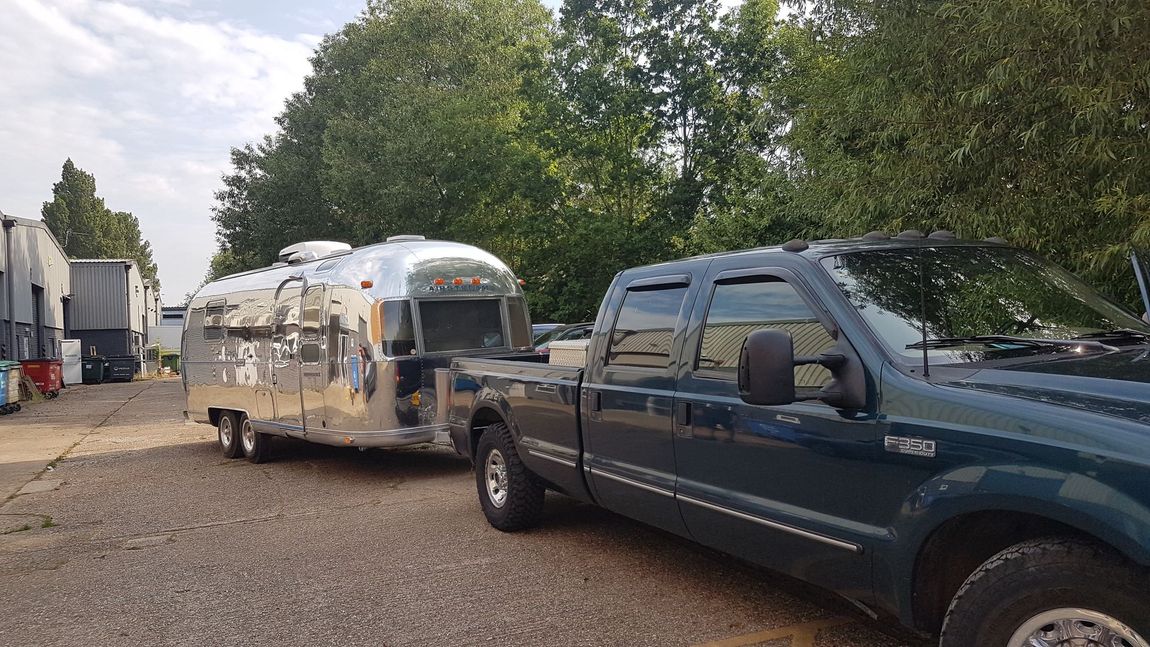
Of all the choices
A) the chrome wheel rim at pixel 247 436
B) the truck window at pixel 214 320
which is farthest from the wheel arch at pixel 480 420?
the truck window at pixel 214 320

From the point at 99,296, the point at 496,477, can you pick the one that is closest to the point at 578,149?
the point at 496,477

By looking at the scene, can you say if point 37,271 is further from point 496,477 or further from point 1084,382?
point 1084,382

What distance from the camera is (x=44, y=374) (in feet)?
87.6

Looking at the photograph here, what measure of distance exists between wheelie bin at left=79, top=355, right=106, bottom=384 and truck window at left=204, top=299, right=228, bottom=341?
29.5 metres

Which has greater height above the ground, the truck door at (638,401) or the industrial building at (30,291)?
the industrial building at (30,291)

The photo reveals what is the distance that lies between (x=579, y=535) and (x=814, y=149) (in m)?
6.42

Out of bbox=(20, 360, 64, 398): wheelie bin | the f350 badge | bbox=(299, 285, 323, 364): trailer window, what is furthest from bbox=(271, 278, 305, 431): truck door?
bbox=(20, 360, 64, 398): wheelie bin

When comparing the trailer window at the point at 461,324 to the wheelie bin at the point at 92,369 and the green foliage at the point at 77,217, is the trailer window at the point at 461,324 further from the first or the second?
the green foliage at the point at 77,217

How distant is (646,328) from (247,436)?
866 centimetres

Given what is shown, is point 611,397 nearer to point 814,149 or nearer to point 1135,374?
point 1135,374

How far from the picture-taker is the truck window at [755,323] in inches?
150

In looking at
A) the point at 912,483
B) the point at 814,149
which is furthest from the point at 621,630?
the point at 814,149

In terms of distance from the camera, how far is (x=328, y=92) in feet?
120

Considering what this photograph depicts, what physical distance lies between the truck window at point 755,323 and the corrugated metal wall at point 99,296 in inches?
1828
